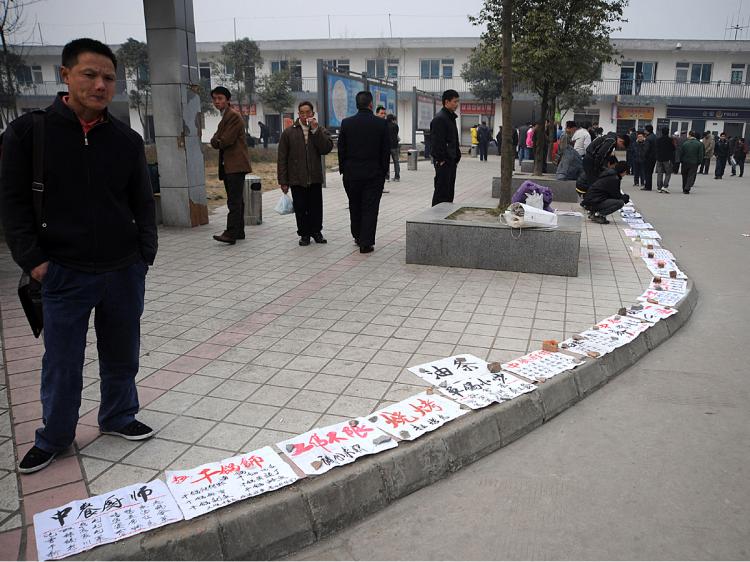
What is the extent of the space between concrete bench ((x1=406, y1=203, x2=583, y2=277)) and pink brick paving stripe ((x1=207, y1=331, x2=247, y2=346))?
2974 millimetres

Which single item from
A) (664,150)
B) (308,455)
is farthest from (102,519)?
(664,150)

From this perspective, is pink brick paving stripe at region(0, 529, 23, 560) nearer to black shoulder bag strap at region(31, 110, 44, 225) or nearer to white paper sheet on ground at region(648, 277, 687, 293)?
black shoulder bag strap at region(31, 110, 44, 225)

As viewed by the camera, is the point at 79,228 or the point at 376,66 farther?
the point at 376,66

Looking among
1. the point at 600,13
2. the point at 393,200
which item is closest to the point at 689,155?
the point at 600,13

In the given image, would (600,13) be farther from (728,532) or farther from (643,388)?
(728,532)

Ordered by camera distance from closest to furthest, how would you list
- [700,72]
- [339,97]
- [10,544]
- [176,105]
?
1. [10,544]
2. [176,105]
3. [339,97]
4. [700,72]

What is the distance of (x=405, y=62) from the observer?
4156 cm

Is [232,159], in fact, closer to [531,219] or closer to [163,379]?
[531,219]

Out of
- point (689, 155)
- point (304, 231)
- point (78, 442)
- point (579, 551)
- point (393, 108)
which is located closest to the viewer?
point (579, 551)

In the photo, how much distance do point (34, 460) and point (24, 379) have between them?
4.45ft

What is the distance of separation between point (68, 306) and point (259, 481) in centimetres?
124

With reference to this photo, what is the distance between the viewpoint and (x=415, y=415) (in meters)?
3.60

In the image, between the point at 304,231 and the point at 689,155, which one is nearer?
the point at 304,231

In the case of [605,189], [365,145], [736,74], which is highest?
[736,74]
